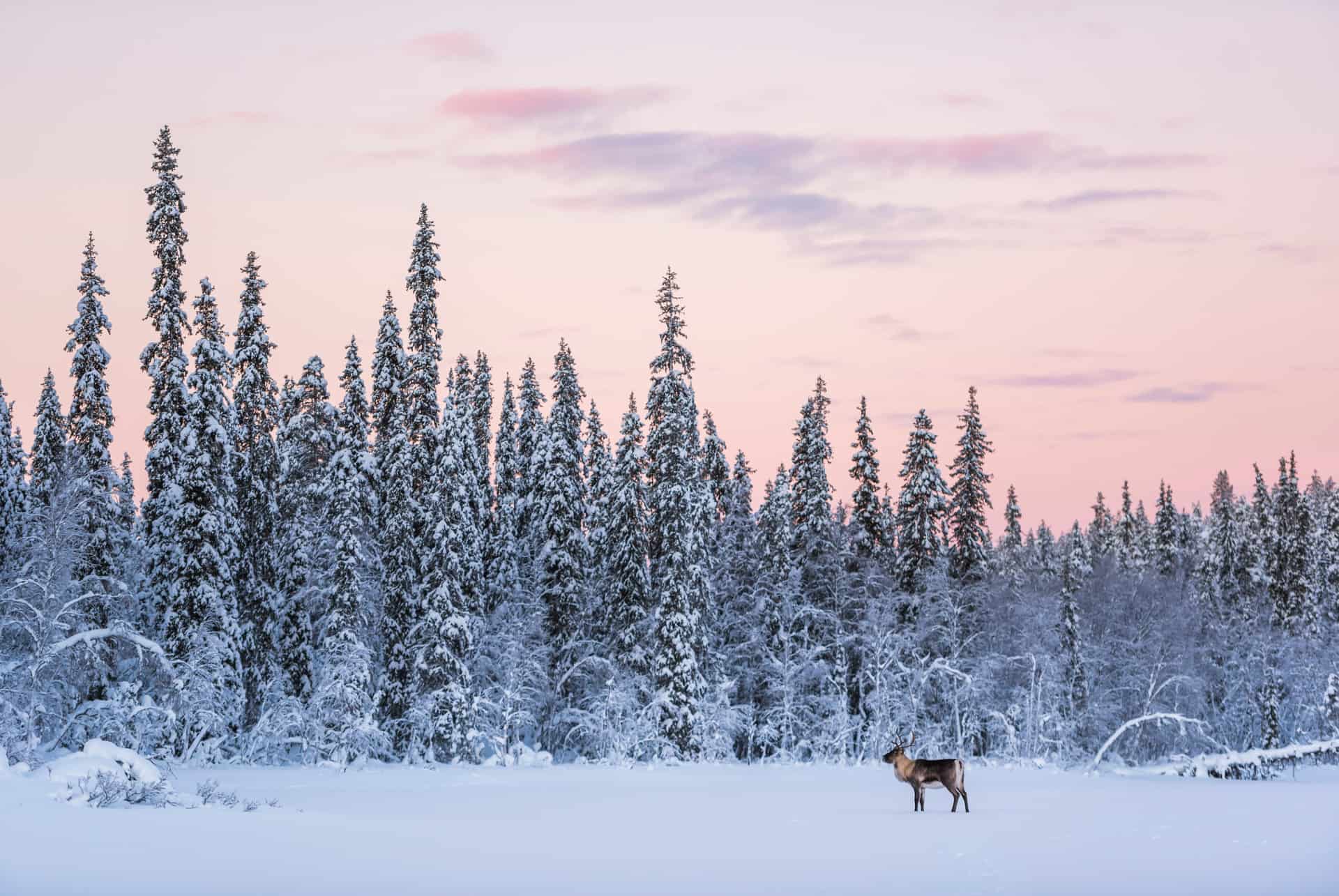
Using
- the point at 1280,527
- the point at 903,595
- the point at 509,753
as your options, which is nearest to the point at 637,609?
the point at 509,753

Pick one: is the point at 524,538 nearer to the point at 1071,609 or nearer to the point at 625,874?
the point at 1071,609

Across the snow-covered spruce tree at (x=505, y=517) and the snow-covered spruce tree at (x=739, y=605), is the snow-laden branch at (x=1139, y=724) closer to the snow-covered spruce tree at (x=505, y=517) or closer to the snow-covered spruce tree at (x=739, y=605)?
the snow-covered spruce tree at (x=739, y=605)

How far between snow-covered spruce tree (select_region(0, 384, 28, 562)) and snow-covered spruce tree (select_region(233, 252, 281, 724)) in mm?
7560

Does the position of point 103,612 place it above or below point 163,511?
below

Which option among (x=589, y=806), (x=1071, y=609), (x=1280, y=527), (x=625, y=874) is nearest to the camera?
(x=625, y=874)

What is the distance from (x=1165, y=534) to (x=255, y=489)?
88.3m

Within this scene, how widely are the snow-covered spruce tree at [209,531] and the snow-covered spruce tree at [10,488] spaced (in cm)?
505

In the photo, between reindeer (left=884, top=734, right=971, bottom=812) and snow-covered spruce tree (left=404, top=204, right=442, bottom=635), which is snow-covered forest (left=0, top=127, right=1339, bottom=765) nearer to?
snow-covered spruce tree (left=404, top=204, right=442, bottom=635)

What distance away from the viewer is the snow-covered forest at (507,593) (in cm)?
4203

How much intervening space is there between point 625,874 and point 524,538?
159 feet

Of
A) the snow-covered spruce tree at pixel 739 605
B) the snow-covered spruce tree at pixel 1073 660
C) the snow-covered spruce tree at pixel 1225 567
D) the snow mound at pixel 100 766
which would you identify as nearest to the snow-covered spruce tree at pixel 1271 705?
the snow-covered spruce tree at pixel 1073 660

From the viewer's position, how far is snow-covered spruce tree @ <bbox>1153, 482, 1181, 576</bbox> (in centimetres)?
11081

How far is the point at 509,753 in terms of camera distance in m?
51.8

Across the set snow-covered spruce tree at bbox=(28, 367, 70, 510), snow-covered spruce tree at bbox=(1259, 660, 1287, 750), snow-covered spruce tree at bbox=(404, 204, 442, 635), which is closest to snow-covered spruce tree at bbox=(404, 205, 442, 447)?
snow-covered spruce tree at bbox=(404, 204, 442, 635)
